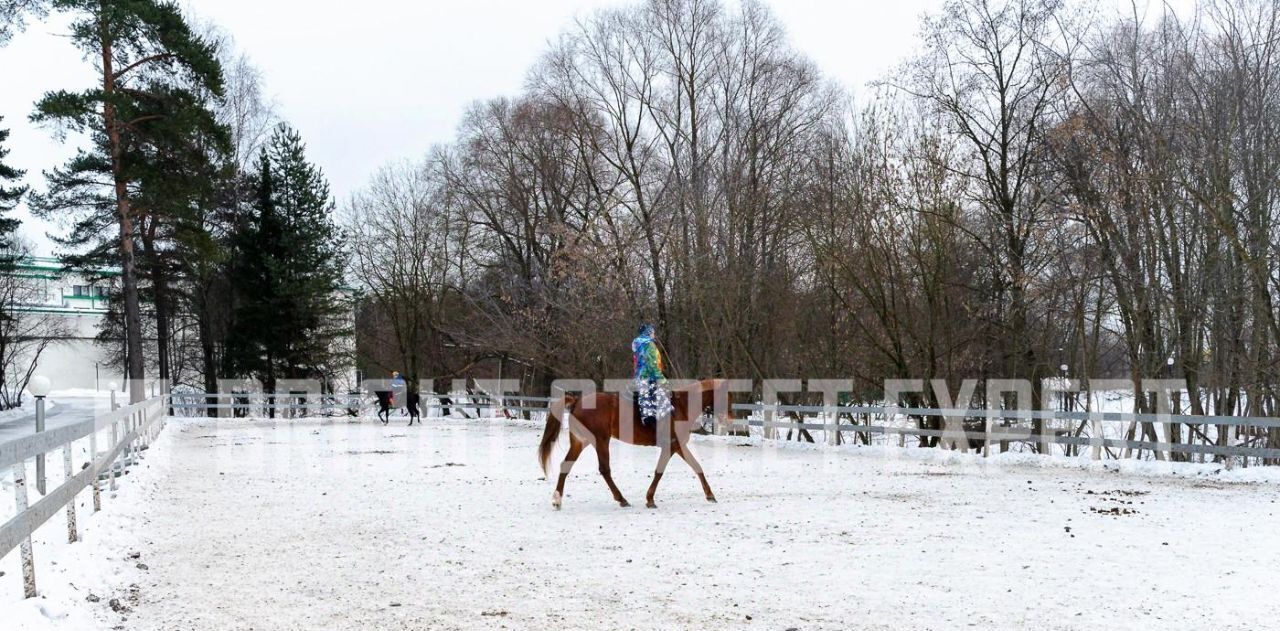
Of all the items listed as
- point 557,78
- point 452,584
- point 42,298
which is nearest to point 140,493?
point 452,584

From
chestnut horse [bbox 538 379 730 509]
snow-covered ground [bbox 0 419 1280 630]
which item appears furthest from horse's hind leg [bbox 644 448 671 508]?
snow-covered ground [bbox 0 419 1280 630]

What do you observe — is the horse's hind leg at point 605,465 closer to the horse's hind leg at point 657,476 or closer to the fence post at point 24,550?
the horse's hind leg at point 657,476

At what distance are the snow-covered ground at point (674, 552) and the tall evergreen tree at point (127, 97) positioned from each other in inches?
564

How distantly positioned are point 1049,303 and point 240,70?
32.4 meters

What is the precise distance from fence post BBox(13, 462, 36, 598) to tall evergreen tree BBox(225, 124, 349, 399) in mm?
37478

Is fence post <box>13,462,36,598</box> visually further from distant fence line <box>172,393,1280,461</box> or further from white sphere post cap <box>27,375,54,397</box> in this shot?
white sphere post cap <box>27,375,54,397</box>

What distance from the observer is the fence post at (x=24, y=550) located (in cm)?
563

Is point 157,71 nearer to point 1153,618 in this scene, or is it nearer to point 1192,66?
point 1192,66

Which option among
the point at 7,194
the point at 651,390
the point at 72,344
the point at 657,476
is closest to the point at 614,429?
the point at 651,390

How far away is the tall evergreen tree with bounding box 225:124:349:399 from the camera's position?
42125 mm

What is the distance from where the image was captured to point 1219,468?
15.0 metres

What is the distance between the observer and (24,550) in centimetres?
562

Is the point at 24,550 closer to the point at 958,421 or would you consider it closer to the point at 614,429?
the point at 614,429

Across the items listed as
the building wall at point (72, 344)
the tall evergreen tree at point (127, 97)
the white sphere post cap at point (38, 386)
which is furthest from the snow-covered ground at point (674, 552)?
the building wall at point (72, 344)
